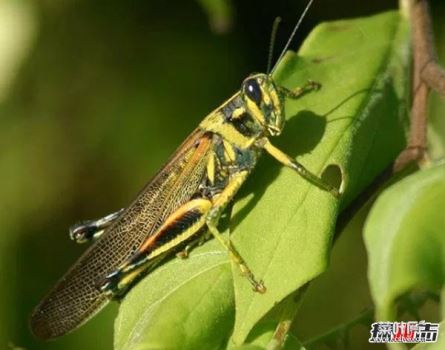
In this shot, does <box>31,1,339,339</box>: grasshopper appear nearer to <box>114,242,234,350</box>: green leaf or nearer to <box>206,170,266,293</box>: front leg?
<box>206,170,266,293</box>: front leg

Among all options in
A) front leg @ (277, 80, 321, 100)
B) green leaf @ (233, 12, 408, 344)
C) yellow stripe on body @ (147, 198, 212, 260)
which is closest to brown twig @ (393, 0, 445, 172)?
green leaf @ (233, 12, 408, 344)

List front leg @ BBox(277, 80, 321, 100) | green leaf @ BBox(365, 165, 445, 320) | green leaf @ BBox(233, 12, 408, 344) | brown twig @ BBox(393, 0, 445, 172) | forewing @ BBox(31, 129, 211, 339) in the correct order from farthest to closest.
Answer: forewing @ BBox(31, 129, 211, 339) → front leg @ BBox(277, 80, 321, 100) → brown twig @ BBox(393, 0, 445, 172) → green leaf @ BBox(233, 12, 408, 344) → green leaf @ BBox(365, 165, 445, 320)

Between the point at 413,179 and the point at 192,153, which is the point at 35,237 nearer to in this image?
the point at 192,153

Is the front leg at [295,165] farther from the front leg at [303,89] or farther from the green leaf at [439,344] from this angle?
the green leaf at [439,344]

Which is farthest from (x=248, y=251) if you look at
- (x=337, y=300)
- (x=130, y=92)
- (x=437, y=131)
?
(x=130, y=92)

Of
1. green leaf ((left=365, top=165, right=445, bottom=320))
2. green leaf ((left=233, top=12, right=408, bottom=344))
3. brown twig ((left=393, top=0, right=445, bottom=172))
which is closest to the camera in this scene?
green leaf ((left=365, top=165, right=445, bottom=320))

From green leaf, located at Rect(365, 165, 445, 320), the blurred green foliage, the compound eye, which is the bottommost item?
the blurred green foliage

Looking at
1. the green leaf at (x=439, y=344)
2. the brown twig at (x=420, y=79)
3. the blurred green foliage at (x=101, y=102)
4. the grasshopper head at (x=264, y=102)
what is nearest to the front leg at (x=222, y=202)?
the grasshopper head at (x=264, y=102)
